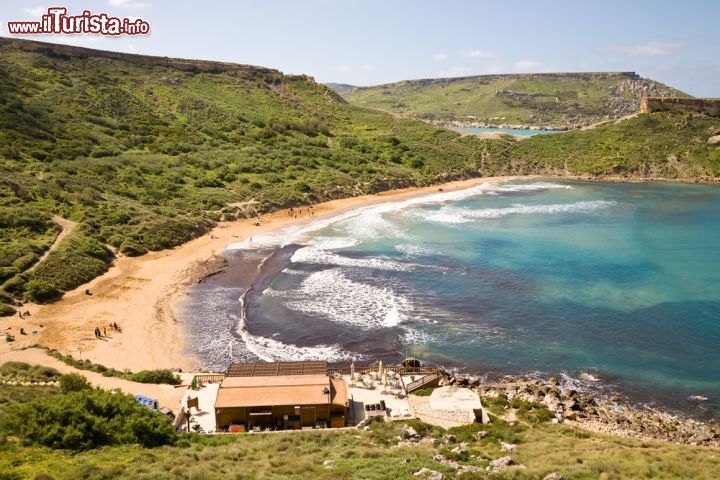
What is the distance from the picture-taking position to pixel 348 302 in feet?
134

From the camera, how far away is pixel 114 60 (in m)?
111

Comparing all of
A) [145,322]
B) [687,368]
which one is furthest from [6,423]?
[687,368]

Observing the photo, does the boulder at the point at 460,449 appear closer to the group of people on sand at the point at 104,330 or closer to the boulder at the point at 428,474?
the boulder at the point at 428,474

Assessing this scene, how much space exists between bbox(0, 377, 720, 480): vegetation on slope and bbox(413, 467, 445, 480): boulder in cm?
34

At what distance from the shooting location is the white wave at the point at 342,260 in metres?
49.2

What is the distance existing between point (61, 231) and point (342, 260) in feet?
81.8

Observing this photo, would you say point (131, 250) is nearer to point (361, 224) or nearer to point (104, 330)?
point (104, 330)

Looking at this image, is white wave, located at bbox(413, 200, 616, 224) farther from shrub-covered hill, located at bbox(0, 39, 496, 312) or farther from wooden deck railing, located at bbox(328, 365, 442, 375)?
wooden deck railing, located at bbox(328, 365, 442, 375)

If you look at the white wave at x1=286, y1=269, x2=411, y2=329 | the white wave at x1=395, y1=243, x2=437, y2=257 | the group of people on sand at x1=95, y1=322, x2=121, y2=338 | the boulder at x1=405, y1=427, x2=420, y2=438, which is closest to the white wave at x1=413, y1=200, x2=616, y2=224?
the white wave at x1=395, y1=243, x2=437, y2=257

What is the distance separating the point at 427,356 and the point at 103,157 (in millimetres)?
56832

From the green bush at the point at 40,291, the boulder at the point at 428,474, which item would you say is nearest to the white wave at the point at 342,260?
the green bush at the point at 40,291

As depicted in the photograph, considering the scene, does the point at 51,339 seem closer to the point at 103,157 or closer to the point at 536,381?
the point at 536,381

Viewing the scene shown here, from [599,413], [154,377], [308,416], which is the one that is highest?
[154,377]

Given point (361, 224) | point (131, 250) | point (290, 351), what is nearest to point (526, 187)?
point (361, 224)
